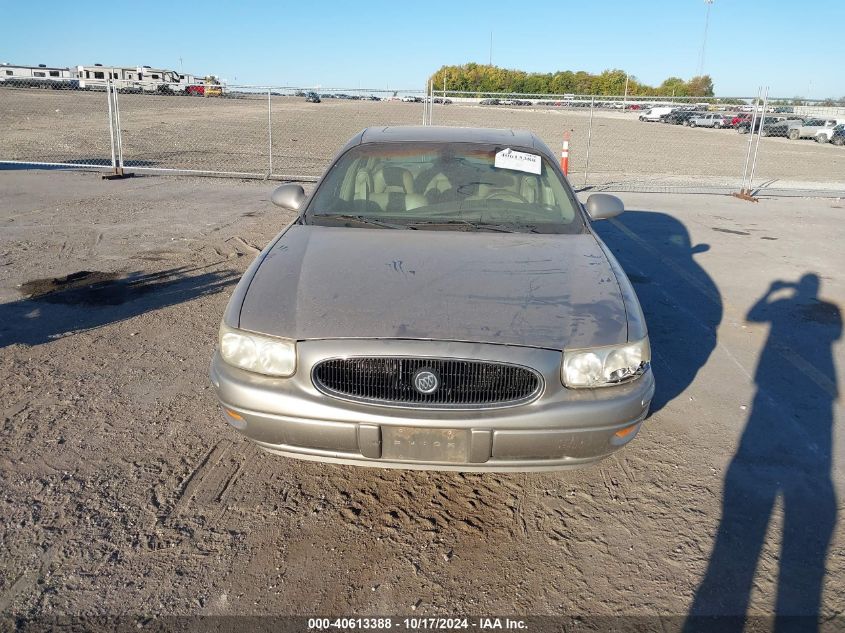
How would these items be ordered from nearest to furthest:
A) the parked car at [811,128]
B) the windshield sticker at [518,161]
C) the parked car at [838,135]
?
1. the windshield sticker at [518,161]
2. the parked car at [838,135]
3. the parked car at [811,128]

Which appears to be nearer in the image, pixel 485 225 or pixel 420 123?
pixel 485 225

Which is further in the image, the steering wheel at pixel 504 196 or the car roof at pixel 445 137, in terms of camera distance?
the car roof at pixel 445 137

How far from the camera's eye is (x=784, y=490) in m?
3.37

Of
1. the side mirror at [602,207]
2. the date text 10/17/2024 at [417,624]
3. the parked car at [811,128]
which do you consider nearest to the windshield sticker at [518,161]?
the side mirror at [602,207]

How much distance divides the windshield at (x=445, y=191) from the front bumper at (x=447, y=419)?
1.40 m

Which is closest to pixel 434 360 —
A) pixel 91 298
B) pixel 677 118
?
pixel 91 298

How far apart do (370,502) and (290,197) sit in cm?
228

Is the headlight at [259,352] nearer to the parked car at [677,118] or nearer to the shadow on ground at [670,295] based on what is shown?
the shadow on ground at [670,295]

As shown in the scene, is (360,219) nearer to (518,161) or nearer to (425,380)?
Answer: (518,161)

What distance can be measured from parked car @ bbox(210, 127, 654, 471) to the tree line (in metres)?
72.2

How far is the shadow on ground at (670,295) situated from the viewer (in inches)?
194

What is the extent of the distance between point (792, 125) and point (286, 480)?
146 ft

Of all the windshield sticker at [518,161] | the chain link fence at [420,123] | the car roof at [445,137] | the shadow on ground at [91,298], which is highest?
the car roof at [445,137]

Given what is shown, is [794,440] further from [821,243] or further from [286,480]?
[821,243]
